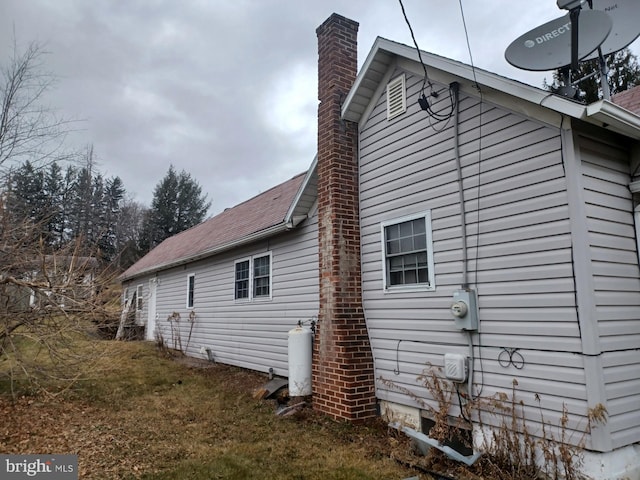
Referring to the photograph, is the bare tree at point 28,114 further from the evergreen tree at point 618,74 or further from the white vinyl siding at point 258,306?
the evergreen tree at point 618,74

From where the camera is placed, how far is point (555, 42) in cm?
454

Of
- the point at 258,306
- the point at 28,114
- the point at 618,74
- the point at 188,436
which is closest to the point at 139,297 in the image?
the point at 28,114

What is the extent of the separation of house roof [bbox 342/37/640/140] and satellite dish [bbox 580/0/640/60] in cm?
90

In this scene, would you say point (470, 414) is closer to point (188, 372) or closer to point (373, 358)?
point (373, 358)

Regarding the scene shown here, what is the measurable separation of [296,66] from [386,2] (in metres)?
6.35

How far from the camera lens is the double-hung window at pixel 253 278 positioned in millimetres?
9383

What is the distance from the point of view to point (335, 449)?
491 centimetres

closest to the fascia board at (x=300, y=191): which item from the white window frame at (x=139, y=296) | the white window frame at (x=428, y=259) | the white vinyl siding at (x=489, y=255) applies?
the white vinyl siding at (x=489, y=255)

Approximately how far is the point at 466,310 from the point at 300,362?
326 centimetres

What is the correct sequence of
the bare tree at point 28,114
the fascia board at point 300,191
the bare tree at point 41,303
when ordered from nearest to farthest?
1. the bare tree at point 41,303
2. the fascia board at point 300,191
3. the bare tree at point 28,114

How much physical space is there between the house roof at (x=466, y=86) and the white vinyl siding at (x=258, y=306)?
2.46 metres

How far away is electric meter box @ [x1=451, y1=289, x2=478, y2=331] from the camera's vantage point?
457cm

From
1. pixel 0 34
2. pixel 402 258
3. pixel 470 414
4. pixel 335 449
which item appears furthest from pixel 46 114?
pixel 470 414

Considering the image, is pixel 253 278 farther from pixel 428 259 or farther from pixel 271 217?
pixel 428 259
